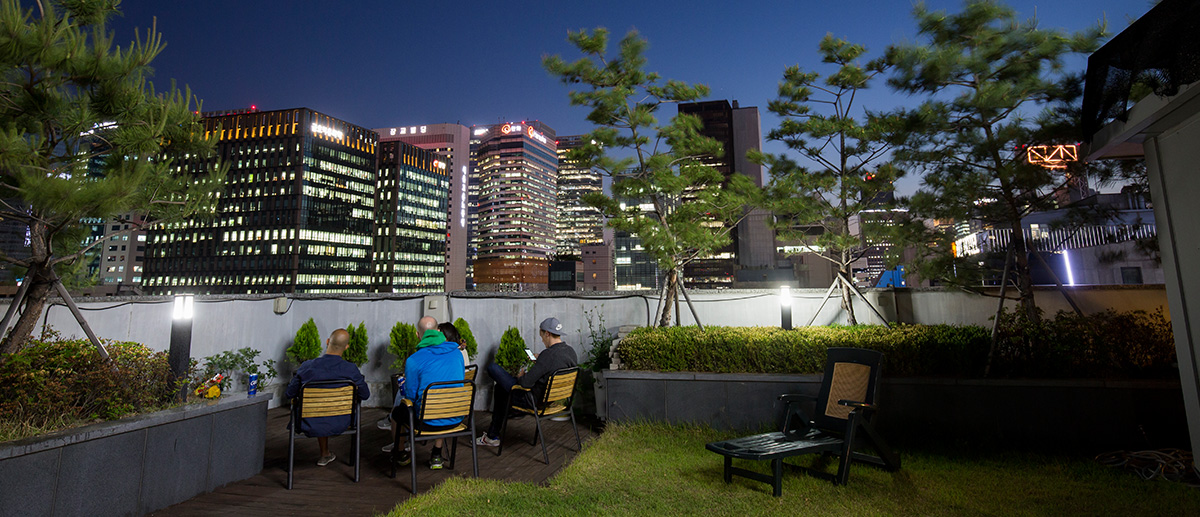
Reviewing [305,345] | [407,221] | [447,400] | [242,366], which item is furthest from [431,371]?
[407,221]

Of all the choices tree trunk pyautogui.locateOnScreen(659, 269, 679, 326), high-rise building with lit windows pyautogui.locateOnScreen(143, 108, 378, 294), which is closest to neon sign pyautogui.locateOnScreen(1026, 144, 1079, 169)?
tree trunk pyautogui.locateOnScreen(659, 269, 679, 326)

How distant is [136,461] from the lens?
136 inches

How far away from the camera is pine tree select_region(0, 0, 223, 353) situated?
3.22 m

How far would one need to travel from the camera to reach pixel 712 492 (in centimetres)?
377

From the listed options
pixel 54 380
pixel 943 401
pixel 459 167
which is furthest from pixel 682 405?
pixel 459 167

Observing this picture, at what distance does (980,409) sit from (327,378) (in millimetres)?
6310

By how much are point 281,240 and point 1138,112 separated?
11787 cm

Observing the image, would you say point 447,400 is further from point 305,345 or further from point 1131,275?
point 1131,275

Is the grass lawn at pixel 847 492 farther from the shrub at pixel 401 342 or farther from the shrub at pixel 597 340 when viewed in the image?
the shrub at pixel 401 342

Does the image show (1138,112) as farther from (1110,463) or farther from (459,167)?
(459,167)

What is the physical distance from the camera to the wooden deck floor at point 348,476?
12.3 ft

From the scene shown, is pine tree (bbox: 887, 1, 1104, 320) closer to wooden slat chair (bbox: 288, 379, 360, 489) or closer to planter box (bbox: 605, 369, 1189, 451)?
planter box (bbox: 605, 369, 1189, 451)

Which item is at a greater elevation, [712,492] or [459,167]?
[459,167]

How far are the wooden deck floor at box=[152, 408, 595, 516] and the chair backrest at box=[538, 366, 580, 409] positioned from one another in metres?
0.58
